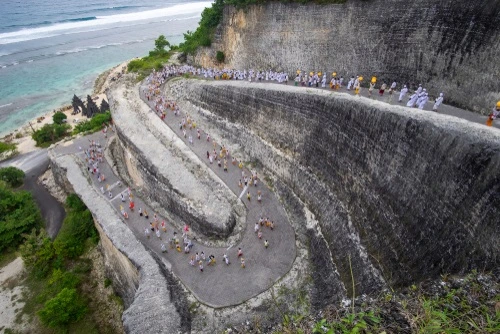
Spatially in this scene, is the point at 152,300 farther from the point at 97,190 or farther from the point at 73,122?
the point at 73,122

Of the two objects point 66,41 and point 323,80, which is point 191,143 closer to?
point 323,80

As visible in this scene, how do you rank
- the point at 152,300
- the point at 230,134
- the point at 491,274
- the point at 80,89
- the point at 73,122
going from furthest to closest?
the point at 80,89 < the point at 73,122 < the point at 230,134 < the point at 152,300 < the point at 491,274

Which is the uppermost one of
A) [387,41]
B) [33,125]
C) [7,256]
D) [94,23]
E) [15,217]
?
[387,41]

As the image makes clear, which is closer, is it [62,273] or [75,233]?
[62,273]

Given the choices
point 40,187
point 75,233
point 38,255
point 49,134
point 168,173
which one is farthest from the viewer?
point 49,134

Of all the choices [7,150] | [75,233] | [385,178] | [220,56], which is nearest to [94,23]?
[7,150]

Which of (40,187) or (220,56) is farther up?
(220,56)

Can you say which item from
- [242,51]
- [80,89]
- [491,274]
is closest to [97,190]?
[242,51]
